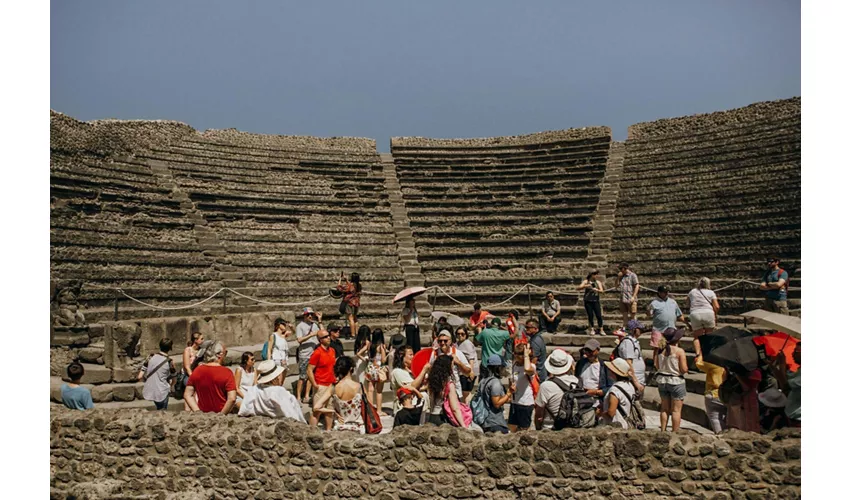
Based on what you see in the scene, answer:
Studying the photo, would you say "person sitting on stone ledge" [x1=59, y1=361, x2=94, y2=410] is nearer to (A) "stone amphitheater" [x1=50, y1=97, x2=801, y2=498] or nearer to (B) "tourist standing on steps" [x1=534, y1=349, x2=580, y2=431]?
(A) "stone amphitheater" [x1=50, y1=97, x2=801, y2=498]

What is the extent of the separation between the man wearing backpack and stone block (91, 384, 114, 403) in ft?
18.7

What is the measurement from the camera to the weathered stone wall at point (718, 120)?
65.0 ft

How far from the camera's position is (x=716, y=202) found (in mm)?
16219

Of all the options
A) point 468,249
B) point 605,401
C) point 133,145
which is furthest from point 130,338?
point 133,145

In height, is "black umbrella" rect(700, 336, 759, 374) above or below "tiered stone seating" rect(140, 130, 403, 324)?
below

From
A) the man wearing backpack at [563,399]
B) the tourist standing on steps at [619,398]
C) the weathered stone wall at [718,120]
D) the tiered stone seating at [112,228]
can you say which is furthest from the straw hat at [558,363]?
the weathered stone wall at [718,120]

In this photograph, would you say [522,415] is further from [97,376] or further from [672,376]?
[97,376]

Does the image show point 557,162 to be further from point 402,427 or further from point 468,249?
point 402,427

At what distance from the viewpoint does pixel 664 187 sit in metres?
17.9

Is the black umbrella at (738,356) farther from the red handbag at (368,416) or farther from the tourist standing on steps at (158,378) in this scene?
the tourist standing on steps at (158,378)

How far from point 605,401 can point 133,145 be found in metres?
16.7

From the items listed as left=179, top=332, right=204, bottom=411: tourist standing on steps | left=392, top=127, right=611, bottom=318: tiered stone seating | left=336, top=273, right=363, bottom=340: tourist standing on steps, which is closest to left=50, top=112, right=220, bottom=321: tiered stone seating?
left=336, top=273, right=363, bottom=340: tourist standing on steps

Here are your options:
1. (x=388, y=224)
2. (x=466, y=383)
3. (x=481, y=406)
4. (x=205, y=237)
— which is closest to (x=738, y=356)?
(x=481, y=406)

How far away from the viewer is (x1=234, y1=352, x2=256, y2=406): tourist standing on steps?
291 inches
